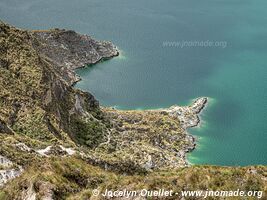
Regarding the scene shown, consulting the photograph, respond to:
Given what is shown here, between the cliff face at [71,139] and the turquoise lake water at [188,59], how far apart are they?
579cm

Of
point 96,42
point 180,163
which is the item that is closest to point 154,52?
point 96,42

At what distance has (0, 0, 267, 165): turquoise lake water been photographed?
88562 mm

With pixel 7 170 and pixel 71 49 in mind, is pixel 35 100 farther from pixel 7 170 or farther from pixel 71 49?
pixel 71 49

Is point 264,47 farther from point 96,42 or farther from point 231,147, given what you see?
point 231,147

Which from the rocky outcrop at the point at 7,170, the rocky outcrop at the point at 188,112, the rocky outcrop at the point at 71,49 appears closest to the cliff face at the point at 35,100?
the rocky outcrop at the point at 7,170

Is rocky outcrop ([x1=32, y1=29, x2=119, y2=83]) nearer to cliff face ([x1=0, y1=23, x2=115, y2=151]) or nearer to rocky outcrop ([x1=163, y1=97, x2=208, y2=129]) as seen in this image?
rocky outcrop ([x1=163, y1=97, x2=208, y2=129])

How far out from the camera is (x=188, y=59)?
12481cm

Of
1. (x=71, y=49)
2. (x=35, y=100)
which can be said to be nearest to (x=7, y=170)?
(x=35, y=100)

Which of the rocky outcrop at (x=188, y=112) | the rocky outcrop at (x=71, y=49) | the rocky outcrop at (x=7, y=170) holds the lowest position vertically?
the rocky outcrop at (x=7, y=170)

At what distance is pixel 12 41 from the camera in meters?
69.9

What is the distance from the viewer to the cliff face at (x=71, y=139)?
21.9 meters

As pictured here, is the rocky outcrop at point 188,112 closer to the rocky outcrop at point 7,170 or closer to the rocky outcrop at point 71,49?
the rocky outcrop at point 71,49

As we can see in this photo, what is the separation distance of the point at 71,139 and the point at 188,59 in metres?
72.2

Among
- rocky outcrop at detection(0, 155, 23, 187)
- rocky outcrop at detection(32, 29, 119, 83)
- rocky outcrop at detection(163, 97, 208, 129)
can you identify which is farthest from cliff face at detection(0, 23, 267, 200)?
rocky outcrop at detection(32, 29, 119, 83)
